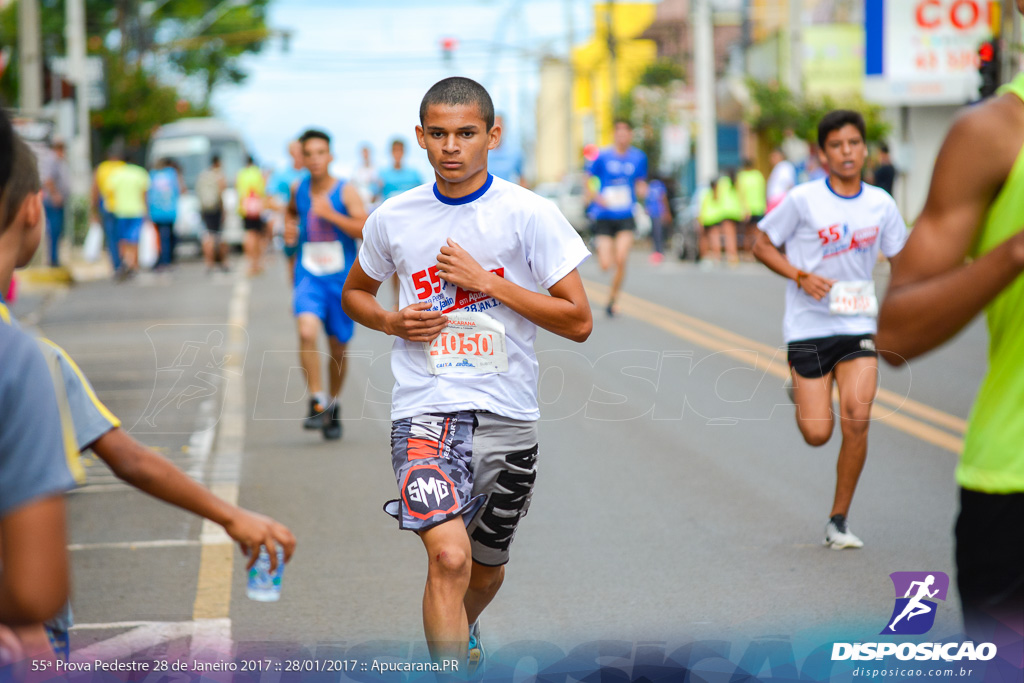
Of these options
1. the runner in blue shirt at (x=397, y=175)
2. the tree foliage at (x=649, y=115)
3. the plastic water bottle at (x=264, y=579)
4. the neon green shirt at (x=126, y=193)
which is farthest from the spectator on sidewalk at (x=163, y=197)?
the tree foliage at (x=649, y=115)

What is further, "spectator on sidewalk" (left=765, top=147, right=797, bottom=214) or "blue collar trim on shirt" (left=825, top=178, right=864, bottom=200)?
"spectator on sidewalk" (left=765, top=147, right=797, bottom=214)

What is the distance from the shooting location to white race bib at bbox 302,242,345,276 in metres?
9.45

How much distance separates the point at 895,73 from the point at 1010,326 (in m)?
31.0

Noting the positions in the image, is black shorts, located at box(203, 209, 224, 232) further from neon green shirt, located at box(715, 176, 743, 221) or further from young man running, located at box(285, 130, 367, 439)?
young man running, located at box(285, 130, 367, 439)

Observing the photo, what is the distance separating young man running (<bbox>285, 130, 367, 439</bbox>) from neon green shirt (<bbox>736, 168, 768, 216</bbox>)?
1892 centimetres

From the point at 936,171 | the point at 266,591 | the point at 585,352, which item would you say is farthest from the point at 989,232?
the point at 585,352

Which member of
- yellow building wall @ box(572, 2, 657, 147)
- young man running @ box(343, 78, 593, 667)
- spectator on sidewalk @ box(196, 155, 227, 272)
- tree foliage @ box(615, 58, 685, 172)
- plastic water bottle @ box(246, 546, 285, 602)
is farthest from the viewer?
yellow building wall @ box(572, 2, 657, 147)

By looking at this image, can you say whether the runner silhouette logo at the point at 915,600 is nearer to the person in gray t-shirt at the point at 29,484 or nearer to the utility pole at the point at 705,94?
the person in gray t-shirt at the point at 29,484

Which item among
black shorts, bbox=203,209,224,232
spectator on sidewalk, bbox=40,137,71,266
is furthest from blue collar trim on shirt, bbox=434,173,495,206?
black shorts, bbox=203,209,224,232

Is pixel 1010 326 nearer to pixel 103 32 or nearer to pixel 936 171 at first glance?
pixel 936 171

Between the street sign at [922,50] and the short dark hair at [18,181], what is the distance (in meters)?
31.0

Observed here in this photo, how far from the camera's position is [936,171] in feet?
8.17

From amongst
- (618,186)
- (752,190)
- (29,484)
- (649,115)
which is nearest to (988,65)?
(618,186)

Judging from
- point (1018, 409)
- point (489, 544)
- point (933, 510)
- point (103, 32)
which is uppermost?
point (103, 32)
